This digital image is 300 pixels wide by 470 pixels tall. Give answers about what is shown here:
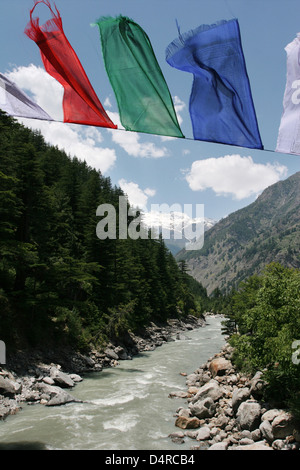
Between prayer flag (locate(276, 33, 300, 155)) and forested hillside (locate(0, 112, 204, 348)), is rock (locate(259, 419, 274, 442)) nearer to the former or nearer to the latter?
prayer flag (locate(276, 33, 300, 155))

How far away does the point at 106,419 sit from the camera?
13.0 m

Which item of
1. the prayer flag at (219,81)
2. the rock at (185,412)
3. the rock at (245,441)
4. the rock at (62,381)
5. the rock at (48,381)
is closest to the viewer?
the prayer flag at (219,81)

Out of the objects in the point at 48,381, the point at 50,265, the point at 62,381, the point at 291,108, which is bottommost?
the point at 62,381

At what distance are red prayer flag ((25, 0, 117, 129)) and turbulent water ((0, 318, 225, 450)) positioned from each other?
10511mm

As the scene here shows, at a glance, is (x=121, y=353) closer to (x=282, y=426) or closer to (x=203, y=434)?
(x=203, y=434)

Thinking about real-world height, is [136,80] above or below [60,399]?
above

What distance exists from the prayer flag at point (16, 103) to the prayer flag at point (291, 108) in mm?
5058

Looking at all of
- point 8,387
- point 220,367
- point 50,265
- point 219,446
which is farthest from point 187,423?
point 50,265

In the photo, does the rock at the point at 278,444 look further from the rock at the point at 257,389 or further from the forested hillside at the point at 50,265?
the forested hillside at the point at 50,265

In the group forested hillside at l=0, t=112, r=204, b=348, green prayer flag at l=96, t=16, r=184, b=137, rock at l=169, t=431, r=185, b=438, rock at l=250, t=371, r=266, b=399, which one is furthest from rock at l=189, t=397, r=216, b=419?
green prayer flag at l=96, t=16, r=184, b=137

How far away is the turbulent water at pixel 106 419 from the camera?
10680 mm

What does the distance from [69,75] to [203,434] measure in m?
12.8

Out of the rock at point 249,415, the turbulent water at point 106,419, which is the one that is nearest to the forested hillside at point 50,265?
the turbulent water at point 106,419

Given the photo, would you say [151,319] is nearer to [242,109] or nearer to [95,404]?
[95,404]
